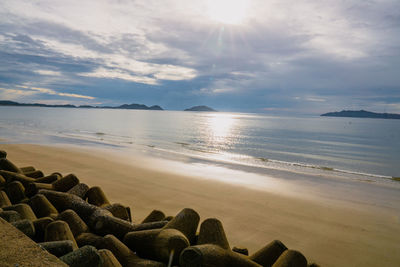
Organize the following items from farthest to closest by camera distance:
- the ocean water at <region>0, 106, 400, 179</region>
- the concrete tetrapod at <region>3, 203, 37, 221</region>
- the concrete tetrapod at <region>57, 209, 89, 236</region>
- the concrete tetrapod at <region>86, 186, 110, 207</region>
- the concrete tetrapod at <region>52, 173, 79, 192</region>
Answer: the ocean water at <region>0, 106, 400, 179</region> → the concrete tetrapod at <region>52, 173, 79, 192</region> → the concrete tetrapod at <region>86, 186, 110, 207</region> → the concrete tetrapod at <region>3, 203, 37, 221</region> → the concrete tetrapod at <region>57, 209, 89, 236</region>

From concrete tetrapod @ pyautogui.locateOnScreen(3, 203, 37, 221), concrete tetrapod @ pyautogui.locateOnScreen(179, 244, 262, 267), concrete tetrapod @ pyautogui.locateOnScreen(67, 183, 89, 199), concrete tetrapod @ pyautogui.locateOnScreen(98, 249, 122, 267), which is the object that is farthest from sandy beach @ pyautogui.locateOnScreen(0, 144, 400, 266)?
concrete tetrapod @ pyautogui.locateOnScreen(98, 249, 122, 267)

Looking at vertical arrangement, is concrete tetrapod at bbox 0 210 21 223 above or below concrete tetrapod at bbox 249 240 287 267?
above

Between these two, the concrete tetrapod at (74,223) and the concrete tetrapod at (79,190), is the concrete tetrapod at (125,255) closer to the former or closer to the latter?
the concrete tetrapod at (74,223)

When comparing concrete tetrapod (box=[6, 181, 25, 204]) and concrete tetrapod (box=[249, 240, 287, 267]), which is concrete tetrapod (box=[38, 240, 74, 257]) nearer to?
concrete tetrapod (box=[249, 240, 287, 267])

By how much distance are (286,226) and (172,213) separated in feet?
9.85

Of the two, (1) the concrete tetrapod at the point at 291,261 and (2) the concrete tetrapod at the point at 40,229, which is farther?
(2) the concrete tetrapod at the point at 40,229

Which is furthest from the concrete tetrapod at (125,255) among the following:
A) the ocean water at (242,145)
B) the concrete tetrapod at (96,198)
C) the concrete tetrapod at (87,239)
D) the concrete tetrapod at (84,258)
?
the ocean water at (242,145)

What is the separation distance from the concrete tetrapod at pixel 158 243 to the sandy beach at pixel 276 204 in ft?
8.15

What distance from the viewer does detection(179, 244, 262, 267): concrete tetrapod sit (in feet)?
10.0

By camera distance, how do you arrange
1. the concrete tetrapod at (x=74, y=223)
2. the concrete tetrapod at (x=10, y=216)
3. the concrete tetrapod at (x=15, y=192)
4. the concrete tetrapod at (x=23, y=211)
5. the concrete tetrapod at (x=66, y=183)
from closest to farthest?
1. the concrete tetrapod at (x=10, y=216)
2. the concrete tetrapod at (x=74, y=223)
3. the concrete tetrapod at (x=23, y=211)
4. the concrete tetrapod at (x=15, y=192)
5. the concrete tetrapod at (x=66, y=183)

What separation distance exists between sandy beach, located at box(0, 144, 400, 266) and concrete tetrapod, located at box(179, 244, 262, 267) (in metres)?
2.43

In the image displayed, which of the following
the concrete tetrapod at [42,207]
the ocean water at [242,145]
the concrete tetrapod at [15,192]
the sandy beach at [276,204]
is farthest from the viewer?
the ocean water at [242,145]

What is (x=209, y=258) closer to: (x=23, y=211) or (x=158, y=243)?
(x=158, y=243)

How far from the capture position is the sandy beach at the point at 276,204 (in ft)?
19.8
